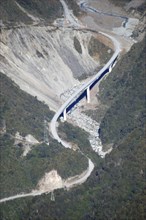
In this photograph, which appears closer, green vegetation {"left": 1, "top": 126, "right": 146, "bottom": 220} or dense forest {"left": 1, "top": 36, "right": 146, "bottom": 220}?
green vegetation {"left": 1, "top": 126, "right": 146, "bottom": 220}

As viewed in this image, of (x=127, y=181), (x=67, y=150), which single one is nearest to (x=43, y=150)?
(x=67, y=150)

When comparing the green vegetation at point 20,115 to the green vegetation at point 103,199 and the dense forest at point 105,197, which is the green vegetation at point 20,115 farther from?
the green vegetation at point 103,199

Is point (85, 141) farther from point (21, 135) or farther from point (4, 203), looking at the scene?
point (4, 203)

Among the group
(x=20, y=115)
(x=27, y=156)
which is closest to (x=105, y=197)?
(x=27, y=156)

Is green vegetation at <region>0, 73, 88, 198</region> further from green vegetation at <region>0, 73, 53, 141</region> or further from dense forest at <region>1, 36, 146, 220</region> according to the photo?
dense forest at <region>1, 36, 146, 220</region>

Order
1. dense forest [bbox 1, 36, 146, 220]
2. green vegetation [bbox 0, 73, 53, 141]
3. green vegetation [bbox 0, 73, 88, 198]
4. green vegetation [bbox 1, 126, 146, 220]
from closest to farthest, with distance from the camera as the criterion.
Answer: green vegetation [bbox 1, 126, 146, 220] < dense forest [bbox 1, 36, 146, 220] < green vegetation [bbox 0, 73, 88, 198] < green vegetation [bbox 0, 73, 53, 141]

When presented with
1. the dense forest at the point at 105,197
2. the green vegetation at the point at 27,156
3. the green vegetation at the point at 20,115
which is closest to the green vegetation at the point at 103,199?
the dense forest at the point at 105,197

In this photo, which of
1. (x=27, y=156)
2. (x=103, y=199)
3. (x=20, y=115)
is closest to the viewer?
(x=103, y=199)

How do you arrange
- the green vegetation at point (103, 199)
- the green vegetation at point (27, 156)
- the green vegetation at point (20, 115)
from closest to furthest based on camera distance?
the green vegetation at point (103, 199)
the green vegetation at point (27, 156)
the green vegetation at point (20, 115)

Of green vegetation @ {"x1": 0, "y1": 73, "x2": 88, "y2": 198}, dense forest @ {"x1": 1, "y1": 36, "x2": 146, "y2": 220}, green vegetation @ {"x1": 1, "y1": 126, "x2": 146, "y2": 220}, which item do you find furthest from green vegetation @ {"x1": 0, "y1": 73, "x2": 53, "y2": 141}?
green vegetation @ {"x1": 1, "y1": 126, "x2": 146, "y2": 220}

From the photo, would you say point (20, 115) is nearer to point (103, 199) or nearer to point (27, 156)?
point (27, 156)

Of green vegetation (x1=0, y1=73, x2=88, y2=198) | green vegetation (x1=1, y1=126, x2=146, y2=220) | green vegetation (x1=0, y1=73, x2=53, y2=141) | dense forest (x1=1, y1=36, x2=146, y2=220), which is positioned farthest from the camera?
green vegetation (x1=0, y1=73, x2=53, y2=141)
